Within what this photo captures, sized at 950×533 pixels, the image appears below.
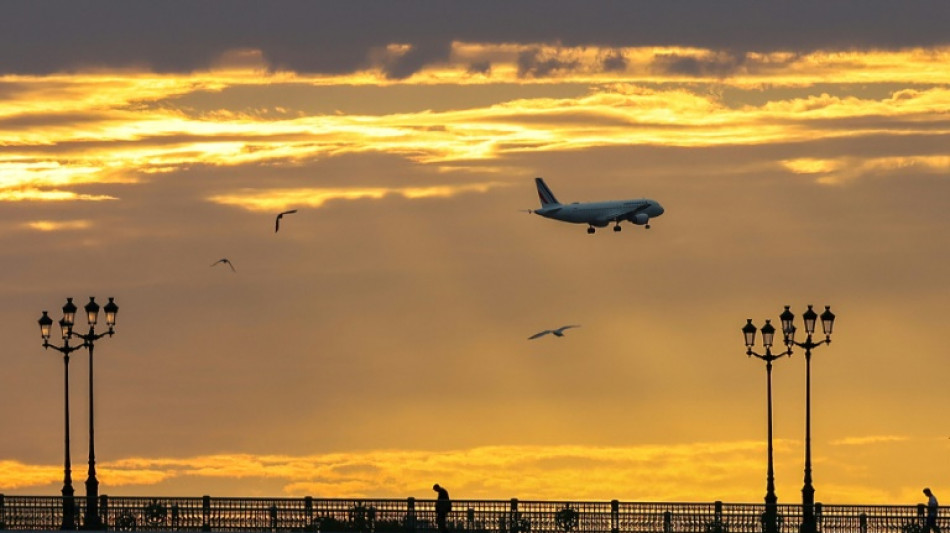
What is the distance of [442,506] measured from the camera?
71062 millimetres

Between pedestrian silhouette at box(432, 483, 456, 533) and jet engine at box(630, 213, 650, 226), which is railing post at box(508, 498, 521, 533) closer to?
A: pedestrian silhouette at box(432, 483, 456, 533)

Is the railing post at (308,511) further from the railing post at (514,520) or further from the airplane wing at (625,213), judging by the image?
the airplane wing at (625,213)

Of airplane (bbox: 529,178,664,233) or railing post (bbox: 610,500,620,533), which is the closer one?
railing post (bbox: 610,500,620,533)

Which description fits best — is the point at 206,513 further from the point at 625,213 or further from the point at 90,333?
the point at 625,213

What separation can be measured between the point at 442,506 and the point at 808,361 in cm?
1151

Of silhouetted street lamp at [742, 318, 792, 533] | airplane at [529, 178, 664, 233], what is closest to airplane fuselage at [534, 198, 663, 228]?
airplane at [529, 178, 664, 233]

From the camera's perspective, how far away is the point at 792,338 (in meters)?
76.7

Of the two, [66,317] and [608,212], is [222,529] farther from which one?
[608,212]

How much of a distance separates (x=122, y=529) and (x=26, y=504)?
9.93ft

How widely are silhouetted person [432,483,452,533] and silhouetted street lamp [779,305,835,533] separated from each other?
3553mm

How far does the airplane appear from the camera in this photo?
169375 millimetres

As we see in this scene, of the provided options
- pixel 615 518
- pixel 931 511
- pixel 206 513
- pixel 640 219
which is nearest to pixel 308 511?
pixel 206 513

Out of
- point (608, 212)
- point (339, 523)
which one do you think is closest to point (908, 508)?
point (339, 523)

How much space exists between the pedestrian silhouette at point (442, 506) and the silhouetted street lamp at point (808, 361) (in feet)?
31.3
